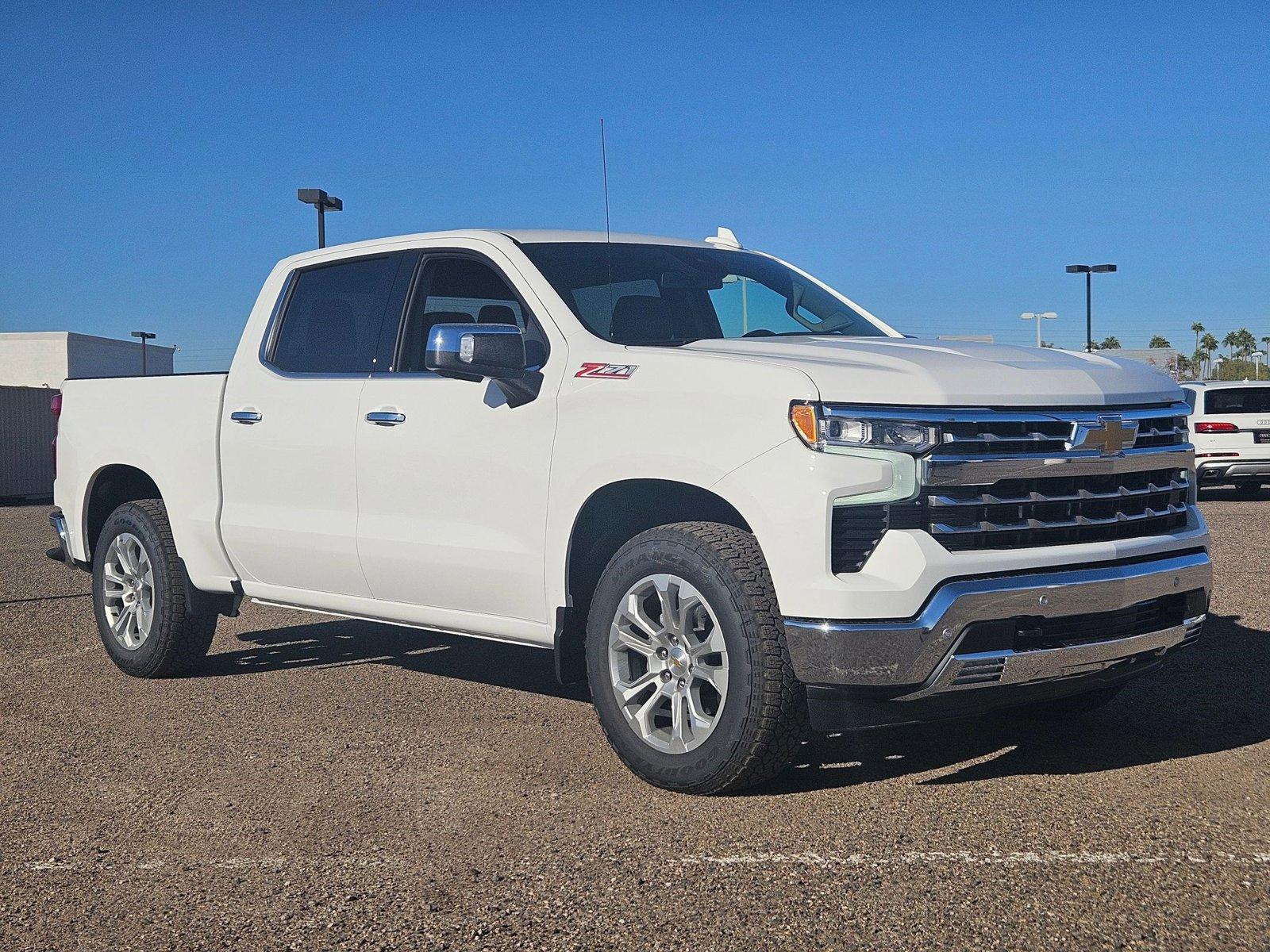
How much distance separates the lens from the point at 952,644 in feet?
13.6

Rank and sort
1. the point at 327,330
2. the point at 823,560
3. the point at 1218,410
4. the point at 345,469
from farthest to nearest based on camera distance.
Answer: the point at 1218,410
the point at 327,330
the point at 345,469
the point at 823,560

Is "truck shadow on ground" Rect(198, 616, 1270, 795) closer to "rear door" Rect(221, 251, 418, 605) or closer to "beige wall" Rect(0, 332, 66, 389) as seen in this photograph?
"rear door" Rect(221, 251, 418, 605)

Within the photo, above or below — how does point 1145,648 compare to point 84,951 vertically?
above

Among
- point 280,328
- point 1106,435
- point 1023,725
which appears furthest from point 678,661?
point 280,328

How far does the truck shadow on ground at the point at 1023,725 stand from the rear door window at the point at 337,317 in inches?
69.9

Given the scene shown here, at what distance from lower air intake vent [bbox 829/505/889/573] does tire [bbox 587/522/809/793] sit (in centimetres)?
29

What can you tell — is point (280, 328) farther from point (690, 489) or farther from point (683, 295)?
point (690, 489)

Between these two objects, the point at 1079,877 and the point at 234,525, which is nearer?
the point at 1079,877

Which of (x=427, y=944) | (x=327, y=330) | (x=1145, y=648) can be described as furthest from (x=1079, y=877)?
(x=327, y=330)

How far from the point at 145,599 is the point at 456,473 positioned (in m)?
2.53

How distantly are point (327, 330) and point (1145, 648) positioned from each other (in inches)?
147

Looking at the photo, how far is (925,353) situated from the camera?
15.6 feet

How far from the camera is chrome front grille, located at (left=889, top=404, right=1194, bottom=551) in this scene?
417 centimetres

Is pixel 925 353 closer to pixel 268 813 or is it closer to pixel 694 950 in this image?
pixel 694 950
